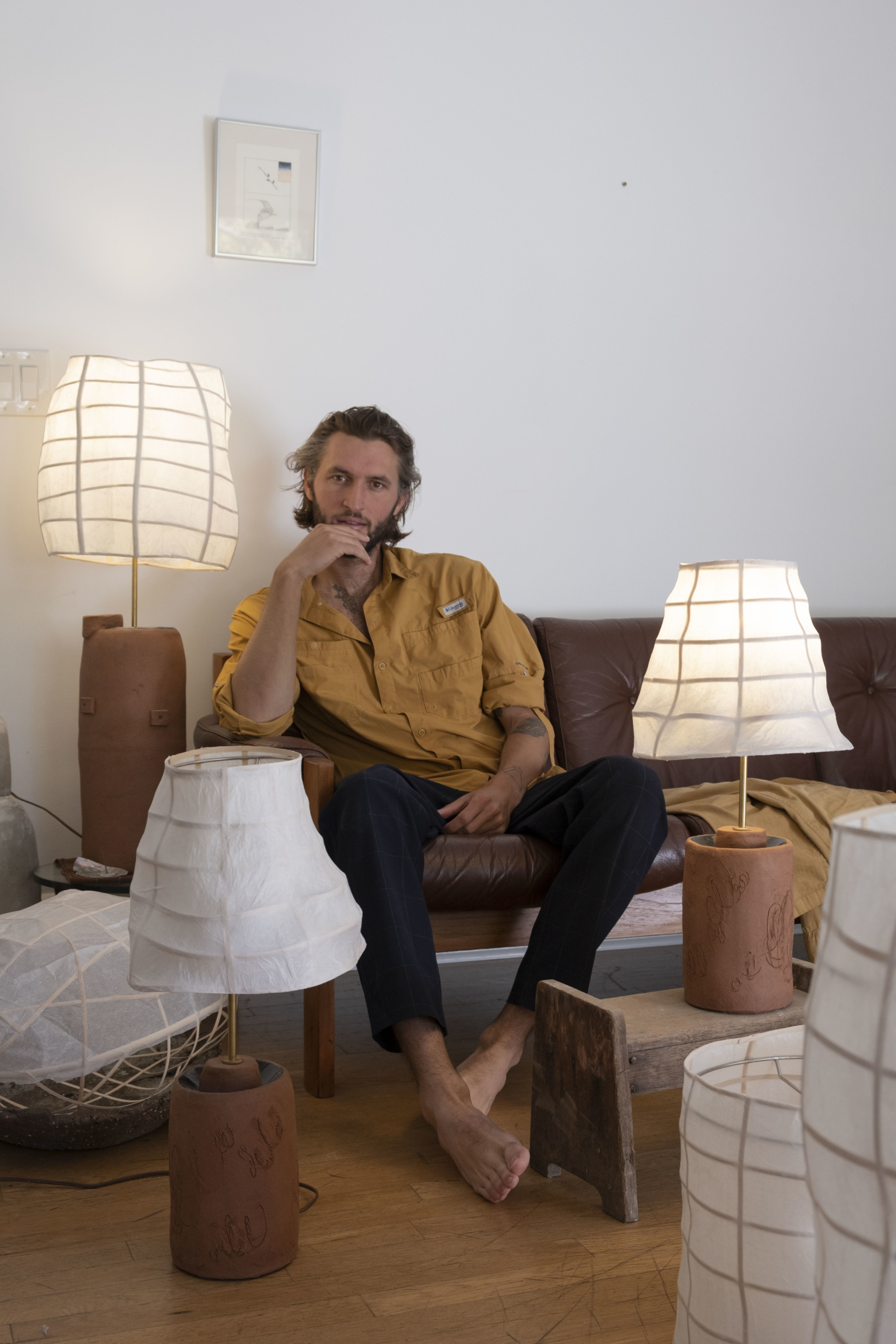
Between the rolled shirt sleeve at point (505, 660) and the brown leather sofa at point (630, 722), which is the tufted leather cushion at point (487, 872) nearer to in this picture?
the brown leather sofa at point (630, 722)

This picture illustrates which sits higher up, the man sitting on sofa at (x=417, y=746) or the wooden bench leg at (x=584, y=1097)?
the man sitting on sofa at (x=417, y=746)

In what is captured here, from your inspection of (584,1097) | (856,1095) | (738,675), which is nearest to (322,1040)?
(584,1097)

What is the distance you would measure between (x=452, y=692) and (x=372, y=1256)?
3.82 ft

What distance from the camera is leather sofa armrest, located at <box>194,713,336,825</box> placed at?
6.16 feet

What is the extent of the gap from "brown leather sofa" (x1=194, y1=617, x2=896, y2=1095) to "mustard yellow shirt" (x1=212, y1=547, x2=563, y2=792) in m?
0.14

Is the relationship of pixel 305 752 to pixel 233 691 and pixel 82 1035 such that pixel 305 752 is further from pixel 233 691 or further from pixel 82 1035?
pixel 82 1035

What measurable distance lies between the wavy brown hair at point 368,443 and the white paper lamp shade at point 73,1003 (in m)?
1.07

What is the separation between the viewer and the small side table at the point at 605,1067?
1.46 m

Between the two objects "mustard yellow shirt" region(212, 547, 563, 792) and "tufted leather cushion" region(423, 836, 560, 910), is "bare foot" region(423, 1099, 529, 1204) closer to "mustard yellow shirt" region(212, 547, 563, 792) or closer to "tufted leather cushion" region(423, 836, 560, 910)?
"tufted leather cushion" region(423, 836, 560, 910)

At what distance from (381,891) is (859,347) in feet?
7.41

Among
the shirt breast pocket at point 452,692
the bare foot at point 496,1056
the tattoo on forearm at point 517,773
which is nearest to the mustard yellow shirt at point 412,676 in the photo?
the shirt breast pocket at point 452,692

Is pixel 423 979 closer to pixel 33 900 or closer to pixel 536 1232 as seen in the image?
pixel 536 1232

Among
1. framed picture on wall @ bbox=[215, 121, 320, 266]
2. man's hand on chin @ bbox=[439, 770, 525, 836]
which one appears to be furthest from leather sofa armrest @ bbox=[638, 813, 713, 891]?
framed picture on wall @ bbox=[215, 121, 320, 266]

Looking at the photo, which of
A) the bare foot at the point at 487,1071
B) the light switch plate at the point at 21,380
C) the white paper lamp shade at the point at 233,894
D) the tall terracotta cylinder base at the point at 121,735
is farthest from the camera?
the light switch plate at the point at 21,380
